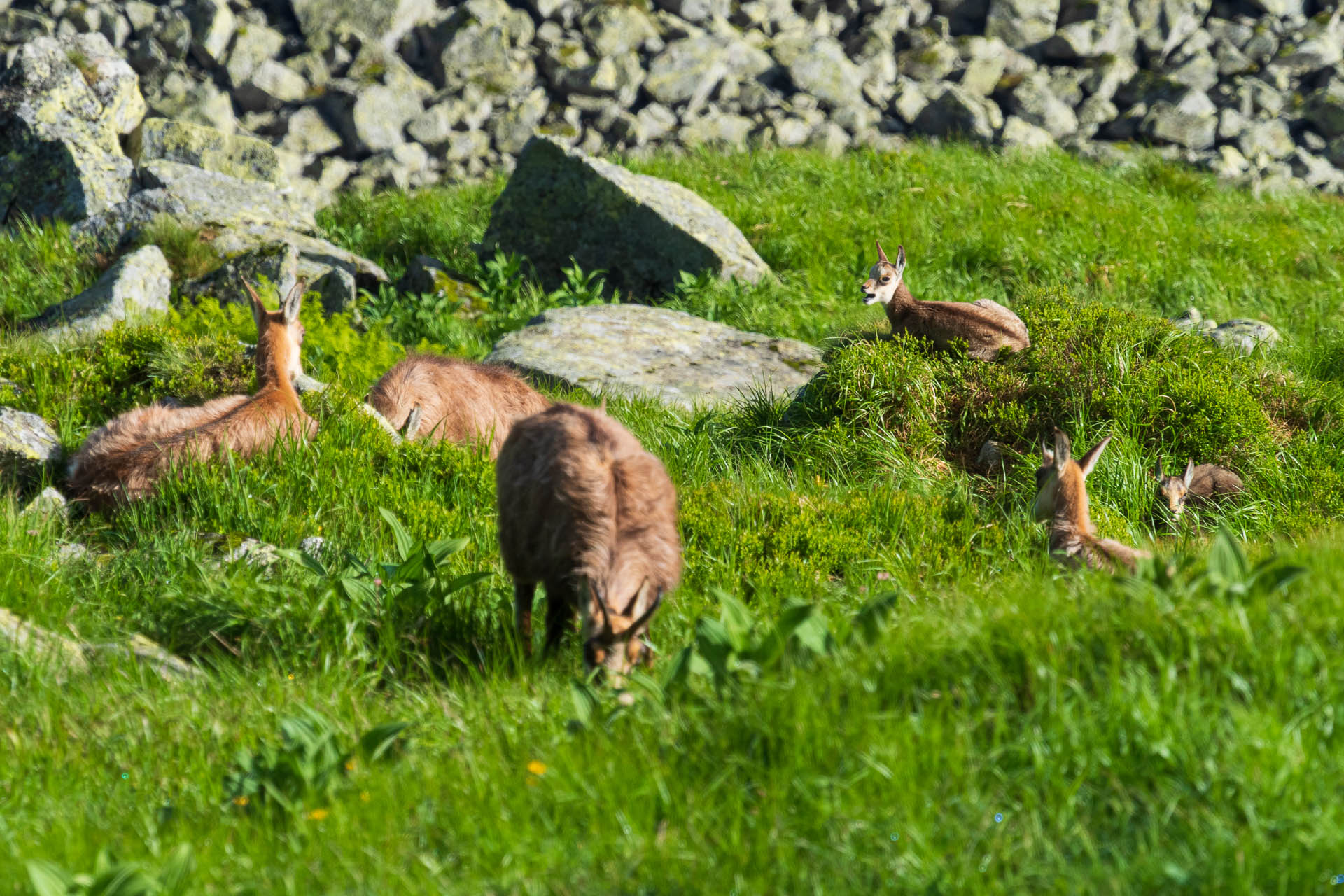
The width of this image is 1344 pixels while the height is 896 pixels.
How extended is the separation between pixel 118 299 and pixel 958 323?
21.0 feet

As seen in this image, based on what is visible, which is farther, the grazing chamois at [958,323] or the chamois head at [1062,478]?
the grazing chamois at [958,323]

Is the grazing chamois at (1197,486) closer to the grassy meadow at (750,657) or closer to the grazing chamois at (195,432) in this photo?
the grassy meadow at (750,657)

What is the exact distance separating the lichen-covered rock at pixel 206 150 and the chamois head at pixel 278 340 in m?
6.91

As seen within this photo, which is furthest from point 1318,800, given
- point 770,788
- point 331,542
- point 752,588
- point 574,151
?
point 574,151

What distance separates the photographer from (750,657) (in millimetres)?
3467

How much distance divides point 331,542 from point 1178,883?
3972mm

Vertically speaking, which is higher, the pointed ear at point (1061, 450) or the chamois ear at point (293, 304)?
the chamois ear at point (293, 304)

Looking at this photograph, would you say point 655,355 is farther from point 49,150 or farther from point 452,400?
point 49,150

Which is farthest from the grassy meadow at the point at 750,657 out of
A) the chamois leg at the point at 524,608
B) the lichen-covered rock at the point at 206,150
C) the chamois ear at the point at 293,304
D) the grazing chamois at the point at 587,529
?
the lichen-covered rock at the point at 206,150

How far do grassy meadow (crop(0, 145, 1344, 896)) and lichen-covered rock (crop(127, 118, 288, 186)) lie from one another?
4.30m

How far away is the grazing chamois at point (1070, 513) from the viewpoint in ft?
16.5

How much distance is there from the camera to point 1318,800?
264 cm

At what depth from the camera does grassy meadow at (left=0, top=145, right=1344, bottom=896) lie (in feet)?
9.16

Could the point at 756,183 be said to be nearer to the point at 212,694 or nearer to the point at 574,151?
the point at 574,151
